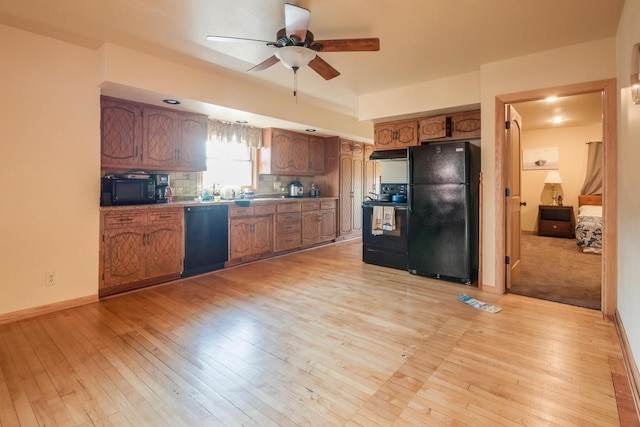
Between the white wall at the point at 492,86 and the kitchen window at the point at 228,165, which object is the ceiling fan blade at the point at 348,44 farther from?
the kitchen window at the point at 228,165

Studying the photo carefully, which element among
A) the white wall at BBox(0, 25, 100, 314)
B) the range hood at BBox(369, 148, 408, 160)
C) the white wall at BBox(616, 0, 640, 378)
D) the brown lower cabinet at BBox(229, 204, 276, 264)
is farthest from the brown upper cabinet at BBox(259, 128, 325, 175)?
the white wall at BBox(616, 0, 640, 378)

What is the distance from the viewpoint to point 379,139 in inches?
184

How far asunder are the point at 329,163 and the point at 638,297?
5.09 meters

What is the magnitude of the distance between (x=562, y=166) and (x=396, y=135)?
510 cm

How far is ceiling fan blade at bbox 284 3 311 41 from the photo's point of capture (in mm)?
2095

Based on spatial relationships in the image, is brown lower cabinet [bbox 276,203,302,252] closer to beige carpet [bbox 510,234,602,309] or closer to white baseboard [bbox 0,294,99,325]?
white baseboard [bbox 0,294,99,325]

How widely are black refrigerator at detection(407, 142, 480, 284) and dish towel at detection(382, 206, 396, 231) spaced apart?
299mm

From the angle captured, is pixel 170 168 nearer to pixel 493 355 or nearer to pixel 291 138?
pixel 291 138

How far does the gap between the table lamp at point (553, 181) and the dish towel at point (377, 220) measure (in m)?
4.96

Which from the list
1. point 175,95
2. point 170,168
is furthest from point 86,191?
point 175,95

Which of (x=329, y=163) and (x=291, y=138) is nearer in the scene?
(x=291, y=138)

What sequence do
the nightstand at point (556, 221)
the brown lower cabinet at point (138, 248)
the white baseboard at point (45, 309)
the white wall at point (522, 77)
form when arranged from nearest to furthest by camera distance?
the white baseboard at point (45, 309), the white wall at point (522, 77), the brown lower cabinet at point (138, 248), the nightstand at point (556, 221)

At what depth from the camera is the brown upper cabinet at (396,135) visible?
14.2ft

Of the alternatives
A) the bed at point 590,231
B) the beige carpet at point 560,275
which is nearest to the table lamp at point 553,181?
the bed at point 590,231
